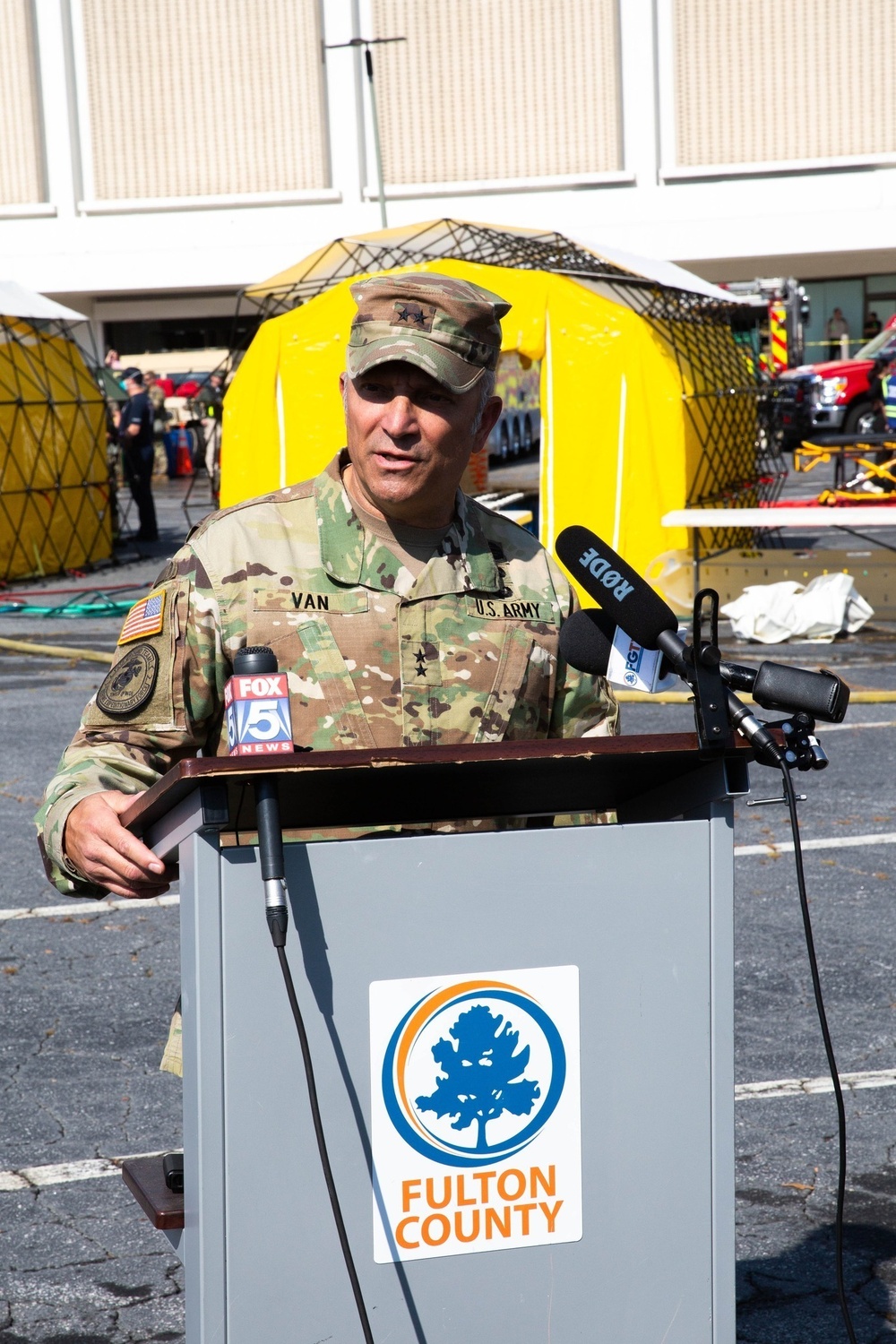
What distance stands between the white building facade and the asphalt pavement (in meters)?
29.6

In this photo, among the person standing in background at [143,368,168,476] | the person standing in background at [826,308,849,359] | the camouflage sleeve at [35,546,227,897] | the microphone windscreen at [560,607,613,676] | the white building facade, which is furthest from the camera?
the person standing in background at [826,308,849,359]

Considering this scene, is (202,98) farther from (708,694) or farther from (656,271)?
(708,694)

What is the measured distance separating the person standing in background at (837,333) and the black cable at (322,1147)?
35663 millimetres

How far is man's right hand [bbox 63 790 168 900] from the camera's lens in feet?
6.12

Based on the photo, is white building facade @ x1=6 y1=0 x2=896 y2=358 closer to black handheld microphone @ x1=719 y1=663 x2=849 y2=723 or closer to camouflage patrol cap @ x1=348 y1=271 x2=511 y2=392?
camouflage patrol cap @ x1=348 y1=271 x2=511 y2=392

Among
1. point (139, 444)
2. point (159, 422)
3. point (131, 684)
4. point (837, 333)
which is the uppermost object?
point (131, 684)

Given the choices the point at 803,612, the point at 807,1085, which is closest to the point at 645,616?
the point at 807,1085

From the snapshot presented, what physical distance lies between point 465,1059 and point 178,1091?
2661 mm

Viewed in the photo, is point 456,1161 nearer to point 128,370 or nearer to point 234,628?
point 234,628

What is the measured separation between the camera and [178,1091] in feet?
13.8

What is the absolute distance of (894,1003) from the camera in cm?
481

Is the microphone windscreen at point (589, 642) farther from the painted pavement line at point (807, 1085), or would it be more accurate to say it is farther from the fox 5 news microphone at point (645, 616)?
the painted pavement line at point (807, 1085)

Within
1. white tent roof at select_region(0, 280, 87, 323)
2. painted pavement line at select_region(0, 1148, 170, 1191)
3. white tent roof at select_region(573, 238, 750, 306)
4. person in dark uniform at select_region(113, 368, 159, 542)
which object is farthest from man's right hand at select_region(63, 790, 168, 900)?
person in dark uniform at select_region(113, 368, 159, 542)

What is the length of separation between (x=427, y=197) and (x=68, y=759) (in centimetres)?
3465
